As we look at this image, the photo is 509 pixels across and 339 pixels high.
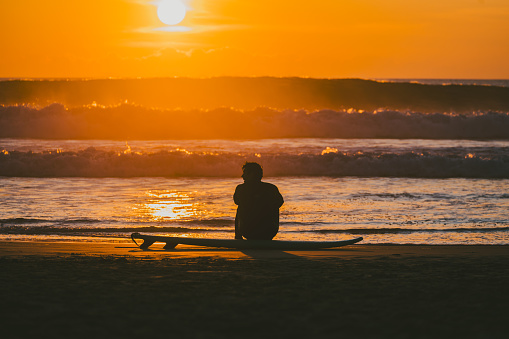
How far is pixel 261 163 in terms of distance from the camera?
18.6 metres

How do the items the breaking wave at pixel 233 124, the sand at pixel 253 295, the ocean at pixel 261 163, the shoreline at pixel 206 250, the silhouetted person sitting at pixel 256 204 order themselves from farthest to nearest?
the breaking wave at pixel 233 124 < the ocean at pixel 261 163 < the silhouetted person sitting at pixel 256 204 < the shoreline at pixel 206 250 < the sand at pixel 253 295

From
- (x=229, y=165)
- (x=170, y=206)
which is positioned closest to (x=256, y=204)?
(x=170, y=206)

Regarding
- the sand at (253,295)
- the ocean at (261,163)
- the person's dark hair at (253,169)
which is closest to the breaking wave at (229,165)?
the ocean at (261,163)

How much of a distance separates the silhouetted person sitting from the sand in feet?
1.64

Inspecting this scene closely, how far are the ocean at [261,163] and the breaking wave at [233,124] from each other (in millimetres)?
67

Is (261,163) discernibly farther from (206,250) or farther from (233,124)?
(233,124)

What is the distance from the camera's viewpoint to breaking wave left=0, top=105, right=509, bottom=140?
30703 millimetres

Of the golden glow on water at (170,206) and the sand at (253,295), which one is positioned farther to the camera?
the golden glow on water at (170,206)

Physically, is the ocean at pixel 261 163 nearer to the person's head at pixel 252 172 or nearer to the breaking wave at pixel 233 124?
the breaking wave at pixel 233 124

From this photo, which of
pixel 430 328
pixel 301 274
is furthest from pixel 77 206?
pixel 430 328

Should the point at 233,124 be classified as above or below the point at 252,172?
above

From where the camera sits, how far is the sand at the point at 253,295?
3.72m

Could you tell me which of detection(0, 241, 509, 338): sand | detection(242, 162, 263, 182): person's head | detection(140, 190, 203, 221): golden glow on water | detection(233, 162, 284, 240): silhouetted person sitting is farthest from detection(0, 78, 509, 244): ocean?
detection(0, 241, 509, 338): sand

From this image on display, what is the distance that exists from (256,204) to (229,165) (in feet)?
36.4
